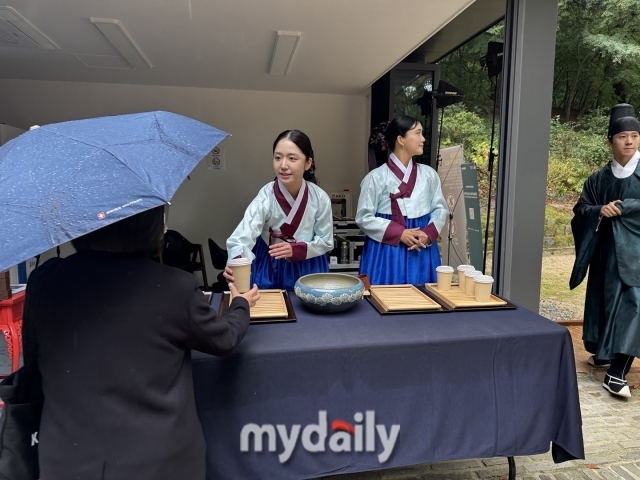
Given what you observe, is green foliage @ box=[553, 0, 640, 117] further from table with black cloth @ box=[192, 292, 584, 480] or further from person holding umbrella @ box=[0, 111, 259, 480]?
person holding umbrella @ box=[0, 111, 259, 480]

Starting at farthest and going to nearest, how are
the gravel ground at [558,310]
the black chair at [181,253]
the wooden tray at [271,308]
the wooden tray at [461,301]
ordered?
the black chair at [181,253] → the gravel ground at [558,310] → the wooden tray at [461,301] → the wooden tray at [271,308]

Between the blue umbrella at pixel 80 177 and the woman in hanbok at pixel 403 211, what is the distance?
1287mm

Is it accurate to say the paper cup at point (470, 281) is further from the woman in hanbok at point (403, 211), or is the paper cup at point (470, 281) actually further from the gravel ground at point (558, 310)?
the gravel ground at point (558, 310)

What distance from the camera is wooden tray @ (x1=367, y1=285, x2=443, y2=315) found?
1374 millimetres

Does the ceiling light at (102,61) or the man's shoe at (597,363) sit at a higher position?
the ceiling light at (102,61)

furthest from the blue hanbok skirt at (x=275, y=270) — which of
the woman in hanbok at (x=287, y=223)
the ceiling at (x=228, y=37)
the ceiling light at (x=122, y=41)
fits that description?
the ceiling light at (x=122, y=41)

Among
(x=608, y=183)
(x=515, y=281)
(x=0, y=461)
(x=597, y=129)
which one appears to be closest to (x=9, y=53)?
(x=0, y=461)

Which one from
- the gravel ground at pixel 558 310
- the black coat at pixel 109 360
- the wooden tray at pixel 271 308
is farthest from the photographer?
the gravel ground at pixel 558 310

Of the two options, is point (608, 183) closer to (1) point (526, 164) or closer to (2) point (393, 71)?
(1) point (526, 164)

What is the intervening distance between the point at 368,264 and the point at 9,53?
3.52 metres

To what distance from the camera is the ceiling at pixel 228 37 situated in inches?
98.1

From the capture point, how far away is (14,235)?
66 cm

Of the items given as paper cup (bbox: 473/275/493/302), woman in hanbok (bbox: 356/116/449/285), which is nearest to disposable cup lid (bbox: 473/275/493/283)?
paper cup (bbox: 473/275/493/302)

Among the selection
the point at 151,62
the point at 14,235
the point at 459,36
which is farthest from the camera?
the point at 459,36
